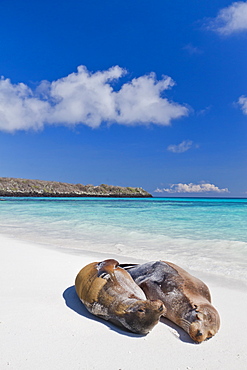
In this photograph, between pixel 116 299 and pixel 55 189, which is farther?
pixel 55 189

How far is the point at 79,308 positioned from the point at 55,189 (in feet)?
296

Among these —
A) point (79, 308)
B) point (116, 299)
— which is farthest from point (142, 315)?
point (79, 308)

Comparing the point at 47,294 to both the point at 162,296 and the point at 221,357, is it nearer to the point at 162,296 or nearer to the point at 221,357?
the point at 162,296

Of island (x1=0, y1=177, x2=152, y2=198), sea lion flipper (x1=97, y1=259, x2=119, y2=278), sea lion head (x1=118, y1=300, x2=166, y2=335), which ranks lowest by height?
sea lion head (x1=118, y1=300, x2=166, y2=335)

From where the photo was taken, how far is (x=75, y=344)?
2.23 meters

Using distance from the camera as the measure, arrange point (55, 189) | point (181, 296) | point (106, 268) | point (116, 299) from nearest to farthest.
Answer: point (116, 299) → point (181, 296) → point (106, 268) → point (55, 189)

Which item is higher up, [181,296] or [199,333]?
[181,296]

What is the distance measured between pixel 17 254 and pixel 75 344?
369cm

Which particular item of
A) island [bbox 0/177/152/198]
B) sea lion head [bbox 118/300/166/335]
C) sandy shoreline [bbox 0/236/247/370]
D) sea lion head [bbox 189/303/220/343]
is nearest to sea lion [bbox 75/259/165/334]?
sea lion head [bbox 118/300/166/335]

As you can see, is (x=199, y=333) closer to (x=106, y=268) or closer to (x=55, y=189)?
(x=106, y=268)

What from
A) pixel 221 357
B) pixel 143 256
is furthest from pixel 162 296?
pixel 143 256

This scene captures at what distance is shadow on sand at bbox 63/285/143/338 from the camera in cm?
239

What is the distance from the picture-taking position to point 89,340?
229 cm

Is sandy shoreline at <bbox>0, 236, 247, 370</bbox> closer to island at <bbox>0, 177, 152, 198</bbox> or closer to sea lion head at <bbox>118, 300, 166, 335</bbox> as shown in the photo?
sea lion head at <bbox>118, 300, 166, 335</bbox>
